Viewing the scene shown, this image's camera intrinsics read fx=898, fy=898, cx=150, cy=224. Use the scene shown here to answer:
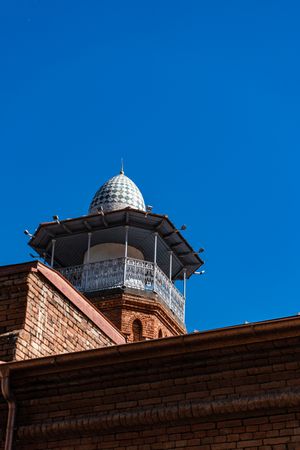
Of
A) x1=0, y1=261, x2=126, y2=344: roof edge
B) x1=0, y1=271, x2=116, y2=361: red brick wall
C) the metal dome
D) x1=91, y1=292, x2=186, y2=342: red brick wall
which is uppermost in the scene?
the metal dome

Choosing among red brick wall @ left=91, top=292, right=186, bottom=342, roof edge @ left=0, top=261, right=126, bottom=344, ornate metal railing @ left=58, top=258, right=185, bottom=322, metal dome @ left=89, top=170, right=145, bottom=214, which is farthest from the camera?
metal dome @ left=89, top=170, right=145, bottom=214

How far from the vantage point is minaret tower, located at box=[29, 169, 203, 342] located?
1128 inches

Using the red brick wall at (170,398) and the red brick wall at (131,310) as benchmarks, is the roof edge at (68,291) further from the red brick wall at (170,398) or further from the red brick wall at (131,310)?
the red brick wall at (131,310)

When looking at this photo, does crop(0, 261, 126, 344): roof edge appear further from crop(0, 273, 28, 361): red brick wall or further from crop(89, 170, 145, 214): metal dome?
crop(89, 170, 145, 214): metal dome

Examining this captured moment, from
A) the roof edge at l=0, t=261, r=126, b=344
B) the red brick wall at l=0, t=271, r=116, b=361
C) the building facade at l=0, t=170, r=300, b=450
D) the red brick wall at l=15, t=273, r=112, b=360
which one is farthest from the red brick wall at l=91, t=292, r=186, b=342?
the building facade at l=0, t=170, r=300, b=450

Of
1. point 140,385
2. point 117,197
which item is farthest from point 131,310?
point 140,385

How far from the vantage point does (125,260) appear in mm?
28781

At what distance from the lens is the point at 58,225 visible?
28953 millimetres

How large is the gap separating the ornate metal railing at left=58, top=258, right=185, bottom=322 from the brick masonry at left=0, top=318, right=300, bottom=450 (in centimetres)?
1692

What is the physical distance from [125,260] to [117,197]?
12.7 feet

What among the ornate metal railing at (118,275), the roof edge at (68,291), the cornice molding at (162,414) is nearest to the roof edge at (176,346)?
the cornice molding at (162,414)

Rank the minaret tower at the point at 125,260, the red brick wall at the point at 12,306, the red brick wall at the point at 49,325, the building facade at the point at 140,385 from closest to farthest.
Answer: the building facade at the point at 140,385 → the red brick wall at the point at 12,306 → the red brick wall at the point at 49,325 → the minaret tower at the point at 125,260

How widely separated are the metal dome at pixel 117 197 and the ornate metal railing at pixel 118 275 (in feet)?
8.94

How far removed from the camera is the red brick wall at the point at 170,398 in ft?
33.8
